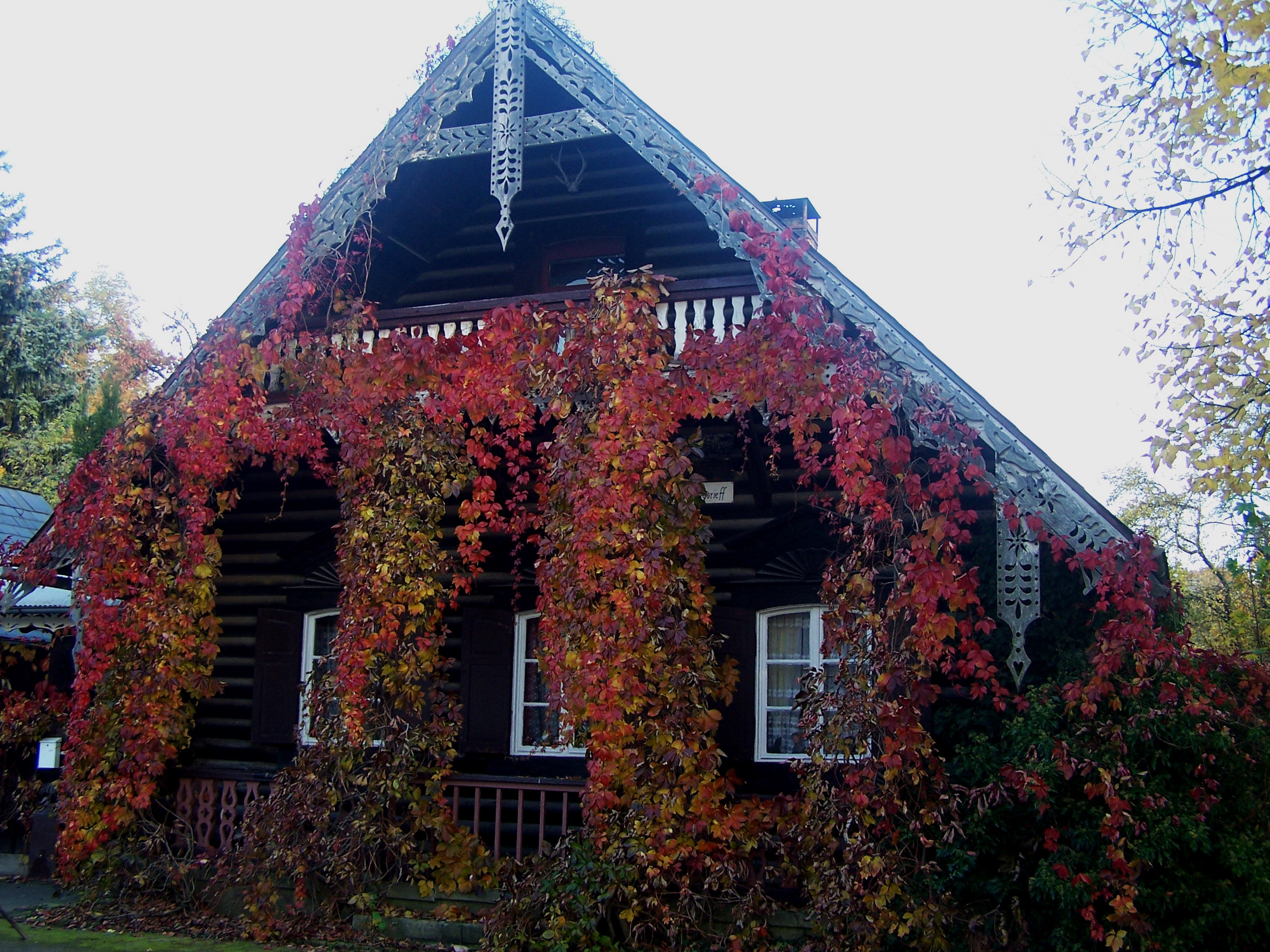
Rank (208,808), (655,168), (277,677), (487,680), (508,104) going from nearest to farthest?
(655,168) < (508,104) < (208,808) < (487,680) < (277,677)

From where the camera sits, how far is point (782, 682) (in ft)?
32.1

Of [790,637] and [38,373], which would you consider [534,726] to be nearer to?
[790,637]

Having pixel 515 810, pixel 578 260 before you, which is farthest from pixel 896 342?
pixel 515 810

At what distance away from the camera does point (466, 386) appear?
8.96m

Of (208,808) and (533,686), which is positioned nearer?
(208,808)

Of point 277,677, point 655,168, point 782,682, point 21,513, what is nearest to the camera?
point 655,168

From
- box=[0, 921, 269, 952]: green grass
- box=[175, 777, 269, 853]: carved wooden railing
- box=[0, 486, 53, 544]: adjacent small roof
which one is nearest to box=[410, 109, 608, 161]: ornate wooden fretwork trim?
box=[175, 777, 269, 853]: carved wooden railing

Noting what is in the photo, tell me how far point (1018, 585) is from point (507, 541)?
5.09m

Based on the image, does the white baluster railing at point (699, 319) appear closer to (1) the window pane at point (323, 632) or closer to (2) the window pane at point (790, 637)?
(2) the window pane at point (790, 637)

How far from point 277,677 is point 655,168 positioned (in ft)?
21.1

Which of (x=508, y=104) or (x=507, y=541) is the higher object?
(x=508, y=104)

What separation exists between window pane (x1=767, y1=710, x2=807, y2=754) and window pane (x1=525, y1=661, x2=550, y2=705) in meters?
2.24

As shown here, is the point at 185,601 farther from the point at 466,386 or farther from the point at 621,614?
the point at 621,614

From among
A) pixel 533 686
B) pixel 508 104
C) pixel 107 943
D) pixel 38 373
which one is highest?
pixel 38 373
